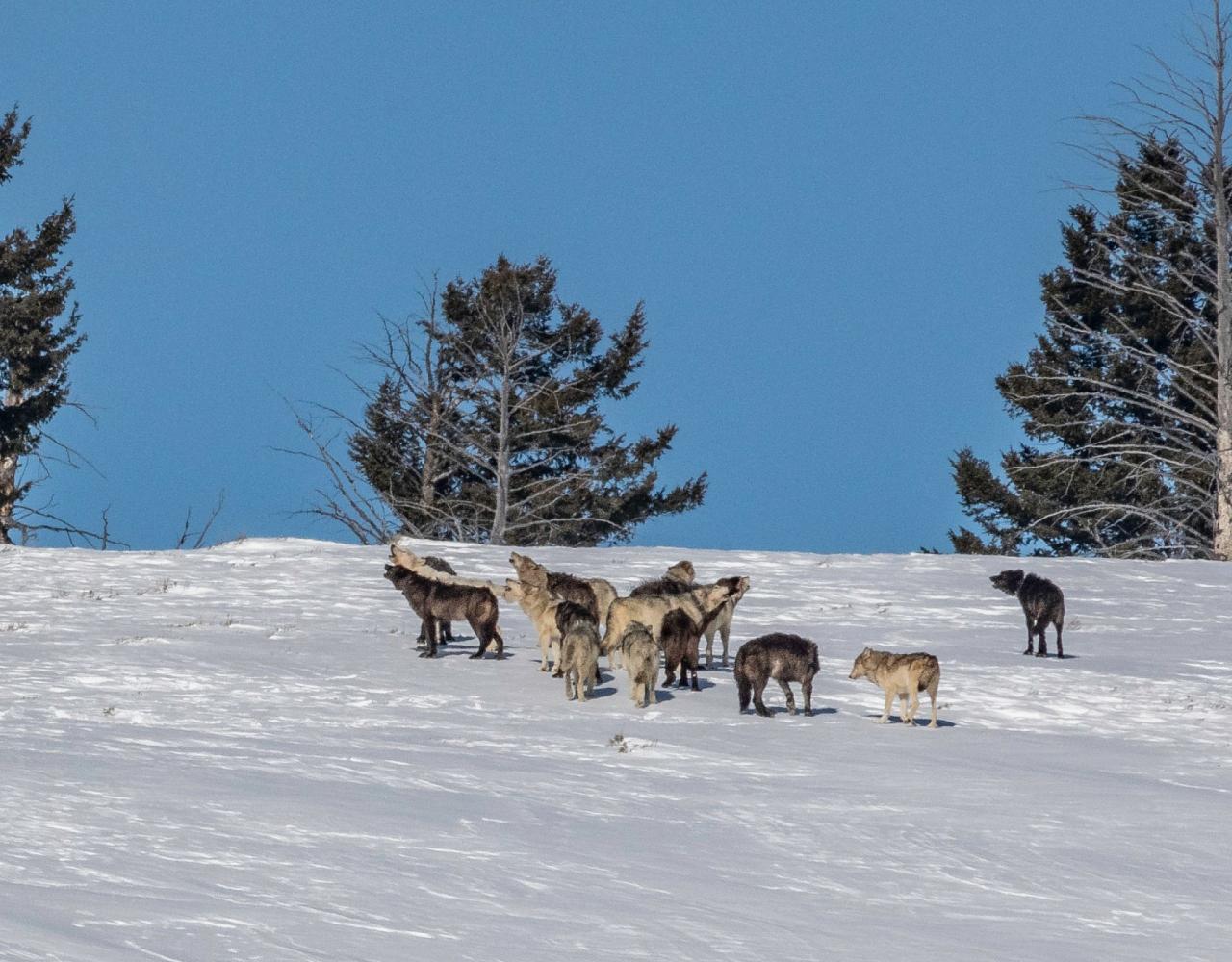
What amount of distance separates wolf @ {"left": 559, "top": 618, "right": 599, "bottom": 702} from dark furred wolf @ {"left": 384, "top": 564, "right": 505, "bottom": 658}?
1.83m

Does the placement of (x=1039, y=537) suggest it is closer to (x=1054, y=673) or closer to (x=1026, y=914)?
(x=1054, y=673)

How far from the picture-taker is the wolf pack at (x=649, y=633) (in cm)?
1265

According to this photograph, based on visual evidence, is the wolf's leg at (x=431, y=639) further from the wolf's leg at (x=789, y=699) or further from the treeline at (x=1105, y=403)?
the treeline at (x=1105, y=403)

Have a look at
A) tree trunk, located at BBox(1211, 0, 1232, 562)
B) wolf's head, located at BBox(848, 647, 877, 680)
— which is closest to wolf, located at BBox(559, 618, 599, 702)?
wolf's head, located at BBox(848, 647, 877, 680)

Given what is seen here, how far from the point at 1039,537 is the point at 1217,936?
38937 millimetres

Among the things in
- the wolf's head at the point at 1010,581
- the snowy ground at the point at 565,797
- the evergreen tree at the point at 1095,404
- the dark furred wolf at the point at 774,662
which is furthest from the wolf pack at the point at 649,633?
the evergreen tree at the point at 1095,404

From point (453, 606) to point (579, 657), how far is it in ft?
8.01

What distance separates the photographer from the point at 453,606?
15.1 m

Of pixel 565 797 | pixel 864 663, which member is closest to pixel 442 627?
pixel 864 663

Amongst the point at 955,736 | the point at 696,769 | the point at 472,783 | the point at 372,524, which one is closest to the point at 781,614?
the point at 955,736

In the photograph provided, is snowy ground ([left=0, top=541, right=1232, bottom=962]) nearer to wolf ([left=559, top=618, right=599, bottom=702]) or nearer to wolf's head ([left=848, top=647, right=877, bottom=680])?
wolf ([left=559, top=618, right=599, bottom=702])

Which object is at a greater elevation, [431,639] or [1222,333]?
[1222,333]

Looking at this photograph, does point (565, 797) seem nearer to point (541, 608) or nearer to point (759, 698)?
point (759, 698)

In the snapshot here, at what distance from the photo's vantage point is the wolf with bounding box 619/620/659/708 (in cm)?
1253
